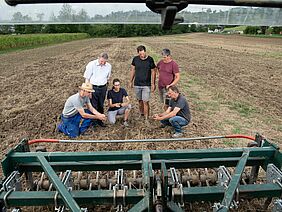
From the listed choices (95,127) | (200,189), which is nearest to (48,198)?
(200,189)

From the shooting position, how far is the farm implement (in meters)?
2.77

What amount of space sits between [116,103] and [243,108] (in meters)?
3.80

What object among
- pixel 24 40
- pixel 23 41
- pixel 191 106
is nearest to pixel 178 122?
pixel 191 106

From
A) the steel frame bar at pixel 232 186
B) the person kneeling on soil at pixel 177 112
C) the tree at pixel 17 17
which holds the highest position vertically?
the tree at pixel 17 17

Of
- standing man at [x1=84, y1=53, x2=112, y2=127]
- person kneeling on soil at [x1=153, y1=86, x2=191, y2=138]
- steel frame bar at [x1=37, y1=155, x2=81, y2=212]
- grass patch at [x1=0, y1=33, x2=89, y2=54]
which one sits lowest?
grass patch at [x1=0, y1=33, x2=89, y2=54]

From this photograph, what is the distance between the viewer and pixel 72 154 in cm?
344

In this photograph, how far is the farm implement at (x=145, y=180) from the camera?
2.77 metres

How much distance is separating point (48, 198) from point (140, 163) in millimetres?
1020

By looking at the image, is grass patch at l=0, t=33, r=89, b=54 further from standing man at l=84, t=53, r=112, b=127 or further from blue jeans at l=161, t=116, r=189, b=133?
blue jeans at l=161, t=116, r=189, b=133

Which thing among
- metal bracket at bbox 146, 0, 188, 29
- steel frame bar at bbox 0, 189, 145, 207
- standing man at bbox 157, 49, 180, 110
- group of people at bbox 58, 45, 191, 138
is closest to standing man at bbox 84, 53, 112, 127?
group of people at bbox 58, 45, 191, 138

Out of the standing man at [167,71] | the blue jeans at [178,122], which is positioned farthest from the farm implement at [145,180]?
the standing man at [167,71]

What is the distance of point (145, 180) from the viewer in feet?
8.87

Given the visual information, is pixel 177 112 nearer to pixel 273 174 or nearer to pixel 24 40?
pixel 273 174

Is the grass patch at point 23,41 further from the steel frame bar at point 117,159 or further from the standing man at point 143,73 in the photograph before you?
the steel frame bar at point 117,159
